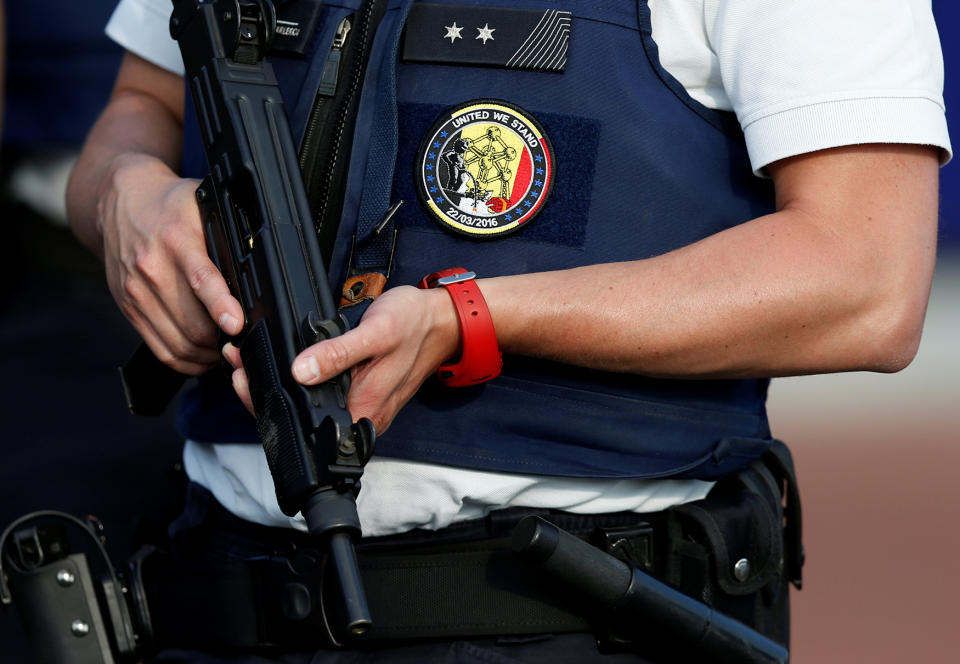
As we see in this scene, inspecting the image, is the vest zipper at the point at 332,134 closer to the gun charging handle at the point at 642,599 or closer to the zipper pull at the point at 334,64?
the zipper pull at the point at 334,64

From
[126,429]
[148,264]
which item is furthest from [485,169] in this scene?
[126,429]

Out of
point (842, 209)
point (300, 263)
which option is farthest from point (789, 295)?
point (300, 263)

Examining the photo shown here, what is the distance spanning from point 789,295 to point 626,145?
262mm

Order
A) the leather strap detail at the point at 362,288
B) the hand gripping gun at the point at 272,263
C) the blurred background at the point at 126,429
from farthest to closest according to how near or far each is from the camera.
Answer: the blurred background at the point at 126,429 → the leather strap detail at the point at 362,288 → the hand gripping gun at the point at 272,263

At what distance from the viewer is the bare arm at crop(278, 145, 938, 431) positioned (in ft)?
3.79

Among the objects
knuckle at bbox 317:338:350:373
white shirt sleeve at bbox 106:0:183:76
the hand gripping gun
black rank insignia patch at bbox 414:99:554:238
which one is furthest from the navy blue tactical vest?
white shirt sleeve at bbox 106:0:183:76

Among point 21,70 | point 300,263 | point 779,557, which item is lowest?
point 779,557

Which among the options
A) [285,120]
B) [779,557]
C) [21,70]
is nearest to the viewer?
[285,120]

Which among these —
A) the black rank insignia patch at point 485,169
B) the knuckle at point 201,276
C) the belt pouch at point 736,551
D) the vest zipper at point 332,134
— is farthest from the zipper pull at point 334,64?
the belt pouch at point 736,551

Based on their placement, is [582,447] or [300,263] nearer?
[300,263]

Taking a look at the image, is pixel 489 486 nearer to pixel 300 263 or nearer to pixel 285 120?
pixel 300 263

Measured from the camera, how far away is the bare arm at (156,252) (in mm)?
1269

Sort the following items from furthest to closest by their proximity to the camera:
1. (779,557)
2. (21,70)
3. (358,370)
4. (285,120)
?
(21,70) → (779,557) → (285,120) → (358,370)

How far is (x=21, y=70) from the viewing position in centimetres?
261
